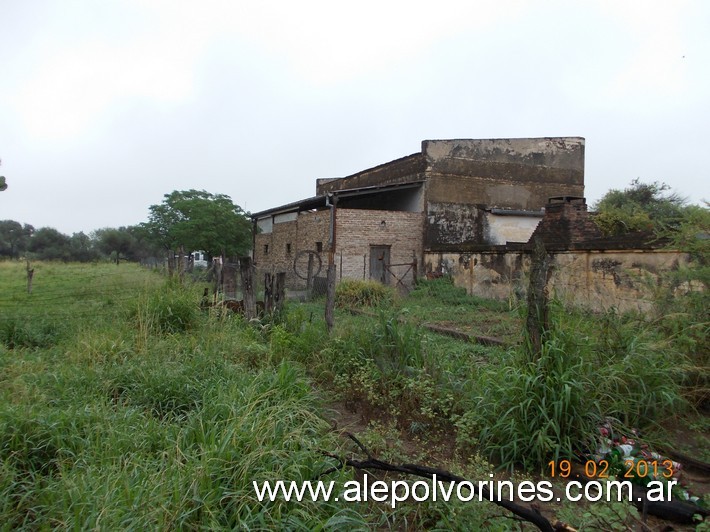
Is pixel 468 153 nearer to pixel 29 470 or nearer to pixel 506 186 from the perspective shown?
pixel 506 186

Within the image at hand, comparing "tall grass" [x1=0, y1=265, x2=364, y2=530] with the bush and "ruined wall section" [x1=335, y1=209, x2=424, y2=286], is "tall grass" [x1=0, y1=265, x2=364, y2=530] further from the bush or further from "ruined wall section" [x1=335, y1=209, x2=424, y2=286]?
"ruined wall section" [x1=335, y1=209, x2=424, y2=286]

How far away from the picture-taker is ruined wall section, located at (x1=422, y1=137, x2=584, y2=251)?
18.5 meters

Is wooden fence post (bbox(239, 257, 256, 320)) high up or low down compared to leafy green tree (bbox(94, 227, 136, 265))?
down

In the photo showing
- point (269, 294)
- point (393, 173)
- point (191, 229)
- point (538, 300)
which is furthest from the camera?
point (191, 229)

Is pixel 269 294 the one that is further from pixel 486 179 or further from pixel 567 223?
pixel 486 179

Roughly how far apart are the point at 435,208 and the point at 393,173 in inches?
123

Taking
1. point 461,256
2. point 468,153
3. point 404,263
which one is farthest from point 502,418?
point 468,153

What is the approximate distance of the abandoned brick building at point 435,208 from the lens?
17531 mm

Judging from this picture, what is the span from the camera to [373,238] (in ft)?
58.2

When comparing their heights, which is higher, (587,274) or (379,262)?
(379,262)

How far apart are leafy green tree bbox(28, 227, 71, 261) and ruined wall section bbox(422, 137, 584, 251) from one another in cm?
4718

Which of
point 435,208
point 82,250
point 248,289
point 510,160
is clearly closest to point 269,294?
point 248,289

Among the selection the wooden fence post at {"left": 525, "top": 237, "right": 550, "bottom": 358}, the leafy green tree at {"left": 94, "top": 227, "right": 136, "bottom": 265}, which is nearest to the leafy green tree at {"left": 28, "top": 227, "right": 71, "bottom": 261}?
the leafy green tree at {"left": 94, "top": 227, "right": 136, "bottom": 265}

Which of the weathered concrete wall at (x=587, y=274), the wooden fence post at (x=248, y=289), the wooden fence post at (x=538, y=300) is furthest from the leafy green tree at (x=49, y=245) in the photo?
the wooden fence post at (x=538, y=300)
